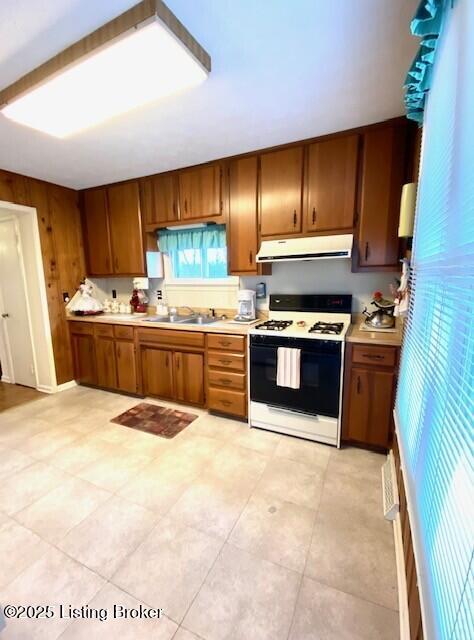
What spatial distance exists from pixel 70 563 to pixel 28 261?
311cm

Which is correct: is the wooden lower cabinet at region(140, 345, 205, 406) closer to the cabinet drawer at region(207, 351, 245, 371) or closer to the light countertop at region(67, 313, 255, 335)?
the cabinet drawer at region(207, 351, 245, 371)

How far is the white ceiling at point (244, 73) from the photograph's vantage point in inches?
46.4

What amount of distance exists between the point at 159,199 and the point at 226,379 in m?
2.04

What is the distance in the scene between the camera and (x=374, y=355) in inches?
80.2

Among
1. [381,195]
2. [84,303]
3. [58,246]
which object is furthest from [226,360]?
[58,246]

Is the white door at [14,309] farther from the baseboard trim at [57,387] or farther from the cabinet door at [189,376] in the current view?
the cabinet door at [189,376]

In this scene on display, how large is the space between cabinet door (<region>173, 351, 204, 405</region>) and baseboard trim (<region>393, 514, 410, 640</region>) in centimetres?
182

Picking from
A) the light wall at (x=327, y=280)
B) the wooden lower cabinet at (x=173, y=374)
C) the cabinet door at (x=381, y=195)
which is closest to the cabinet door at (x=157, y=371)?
the wooden lower cabinet at (x=173, y=374)

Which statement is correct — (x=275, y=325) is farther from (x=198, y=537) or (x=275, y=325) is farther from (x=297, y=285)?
(x=198, y=537)

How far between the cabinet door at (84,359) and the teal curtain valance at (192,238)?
148cm

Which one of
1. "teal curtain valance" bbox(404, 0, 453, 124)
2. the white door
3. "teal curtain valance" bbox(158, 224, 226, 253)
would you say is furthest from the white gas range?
the white door

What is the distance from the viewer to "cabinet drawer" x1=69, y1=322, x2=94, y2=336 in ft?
11.1

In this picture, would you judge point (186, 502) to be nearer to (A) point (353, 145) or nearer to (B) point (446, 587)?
(B) point (446, 587)

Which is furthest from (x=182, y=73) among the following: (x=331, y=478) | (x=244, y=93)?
(x=331, y=478)
